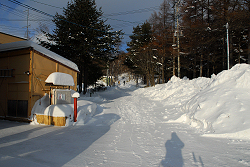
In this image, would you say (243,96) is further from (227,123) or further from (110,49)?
(110,49)

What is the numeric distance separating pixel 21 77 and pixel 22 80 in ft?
0.66

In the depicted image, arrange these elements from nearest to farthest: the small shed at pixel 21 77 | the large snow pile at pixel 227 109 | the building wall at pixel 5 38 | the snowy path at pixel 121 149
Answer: the snowy path at pixel 121 149, the large snow pile at pixel 227 109, the small shed at pixel 21 77, the building wall at pixel 5 38

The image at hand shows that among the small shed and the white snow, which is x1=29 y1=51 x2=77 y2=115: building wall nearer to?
the small shed

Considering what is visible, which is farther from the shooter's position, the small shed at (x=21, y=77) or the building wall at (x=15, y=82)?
the building wall at (x=15, y=82)

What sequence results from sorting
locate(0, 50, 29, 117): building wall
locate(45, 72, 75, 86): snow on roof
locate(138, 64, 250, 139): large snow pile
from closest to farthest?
1. locate(138, 64, 250, 139): large snow pile
2. locate(0, 50, 29, 117): building wall
3. locate(45, 72, 75, 86): snow on roof

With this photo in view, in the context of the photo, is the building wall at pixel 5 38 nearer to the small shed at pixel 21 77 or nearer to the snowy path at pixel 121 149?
the small shed at pixel 21 77

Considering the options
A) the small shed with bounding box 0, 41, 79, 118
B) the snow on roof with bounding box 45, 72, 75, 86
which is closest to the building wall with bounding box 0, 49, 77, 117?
the small shed with bounding box 0, 41, 79, 118

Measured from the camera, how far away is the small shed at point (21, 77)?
8.38m

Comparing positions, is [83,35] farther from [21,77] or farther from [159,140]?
[159,140]

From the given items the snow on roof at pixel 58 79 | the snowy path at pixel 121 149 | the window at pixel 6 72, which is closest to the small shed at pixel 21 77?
the window at pixel 6 72

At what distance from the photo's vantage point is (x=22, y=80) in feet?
Result: 28.0

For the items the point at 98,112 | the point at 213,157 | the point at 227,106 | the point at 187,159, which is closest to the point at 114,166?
the point at 187,159

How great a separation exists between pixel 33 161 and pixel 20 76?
260 inches

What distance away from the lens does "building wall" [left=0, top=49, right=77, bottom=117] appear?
8398 millimetres
